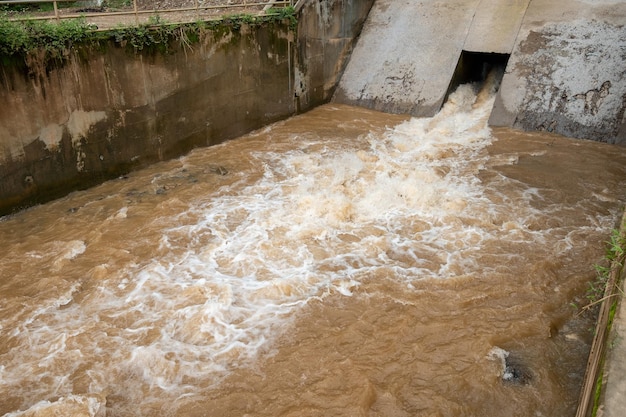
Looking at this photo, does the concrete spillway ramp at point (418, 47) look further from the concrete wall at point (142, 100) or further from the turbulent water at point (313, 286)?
the turbulent water at point (313, 286)

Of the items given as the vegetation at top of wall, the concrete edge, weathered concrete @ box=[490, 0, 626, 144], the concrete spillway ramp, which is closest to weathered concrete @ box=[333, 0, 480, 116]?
the concrete spillway ramp

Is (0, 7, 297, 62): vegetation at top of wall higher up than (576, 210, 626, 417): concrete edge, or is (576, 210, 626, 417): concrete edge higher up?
(0, 7, 297, 62): vegetation at top of wall

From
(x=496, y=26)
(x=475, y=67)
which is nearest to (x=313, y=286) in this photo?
(x=496, y=26)

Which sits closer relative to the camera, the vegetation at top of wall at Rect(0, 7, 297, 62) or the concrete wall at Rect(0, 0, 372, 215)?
the vegetation at top of wall at Rect(0, 7, 297, 62)

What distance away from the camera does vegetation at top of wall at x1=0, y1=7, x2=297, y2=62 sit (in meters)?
6.80

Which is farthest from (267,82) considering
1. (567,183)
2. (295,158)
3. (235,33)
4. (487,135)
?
(567,183)

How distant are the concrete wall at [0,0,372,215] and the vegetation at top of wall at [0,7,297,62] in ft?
0.41

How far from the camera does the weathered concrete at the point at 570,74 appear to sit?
9812 millimetres

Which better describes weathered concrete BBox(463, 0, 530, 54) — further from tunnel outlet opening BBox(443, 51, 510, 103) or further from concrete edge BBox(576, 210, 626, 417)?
concrete edge BBox(576, 210, 626, 417)

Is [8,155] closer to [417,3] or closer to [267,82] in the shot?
[267,82]

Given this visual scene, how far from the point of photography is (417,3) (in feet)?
42.4

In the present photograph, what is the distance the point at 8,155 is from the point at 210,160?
324 cm

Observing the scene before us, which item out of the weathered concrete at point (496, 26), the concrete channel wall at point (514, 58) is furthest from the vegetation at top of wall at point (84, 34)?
the weathered concrete at point (496, 26)

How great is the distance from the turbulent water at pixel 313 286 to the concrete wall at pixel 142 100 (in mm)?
474
